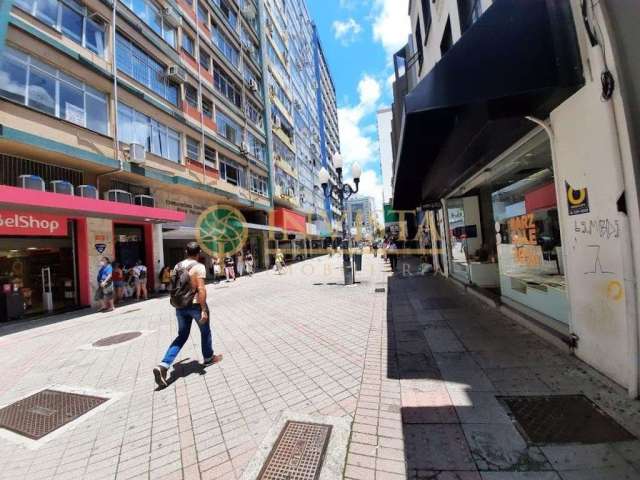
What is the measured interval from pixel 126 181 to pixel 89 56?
487 centimetres

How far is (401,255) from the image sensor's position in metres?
25.4

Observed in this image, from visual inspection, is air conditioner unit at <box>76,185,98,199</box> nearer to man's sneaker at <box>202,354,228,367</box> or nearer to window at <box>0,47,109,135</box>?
window at <box>0,47,109,135</box>

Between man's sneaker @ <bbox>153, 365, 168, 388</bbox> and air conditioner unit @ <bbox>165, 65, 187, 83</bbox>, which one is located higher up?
air conditioner unit @ <bbox>165, 65, 187, 83</bbox>

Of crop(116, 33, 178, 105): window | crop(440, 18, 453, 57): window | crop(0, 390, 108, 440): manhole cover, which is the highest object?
crop(116, 33, 178, 105): window

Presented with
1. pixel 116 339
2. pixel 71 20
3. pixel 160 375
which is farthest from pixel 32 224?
pixel 160 375

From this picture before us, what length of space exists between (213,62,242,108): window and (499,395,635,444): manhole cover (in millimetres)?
23532

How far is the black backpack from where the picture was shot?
169 inches

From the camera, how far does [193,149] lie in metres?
17.9

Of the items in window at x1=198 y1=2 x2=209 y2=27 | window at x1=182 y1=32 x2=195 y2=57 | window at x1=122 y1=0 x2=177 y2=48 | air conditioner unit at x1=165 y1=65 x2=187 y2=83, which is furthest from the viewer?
window at x1=198 y1=2 x2=209 y2=27

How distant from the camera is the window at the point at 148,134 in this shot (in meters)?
13.0

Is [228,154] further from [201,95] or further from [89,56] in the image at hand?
[89,56]

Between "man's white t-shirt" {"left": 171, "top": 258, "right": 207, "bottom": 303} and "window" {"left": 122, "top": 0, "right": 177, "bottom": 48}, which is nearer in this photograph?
"man's white t-shirt" {"left": 171, "top": 258, "right": 207, "bottom": 303}

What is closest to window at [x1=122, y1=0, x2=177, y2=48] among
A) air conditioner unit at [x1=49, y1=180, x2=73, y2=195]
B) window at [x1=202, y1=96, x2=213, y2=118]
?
window at [x1=202, y1=96, x2=213, y2=118]

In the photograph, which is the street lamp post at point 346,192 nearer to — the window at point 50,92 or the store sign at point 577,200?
the store sign at point 577,200
